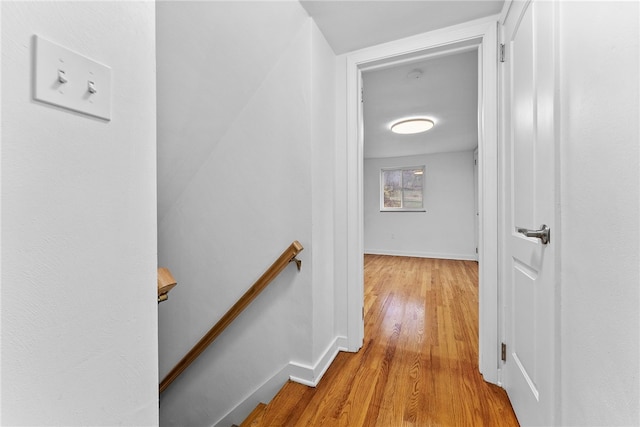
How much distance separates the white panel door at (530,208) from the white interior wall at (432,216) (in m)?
4.26

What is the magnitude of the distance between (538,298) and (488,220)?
0.60 m

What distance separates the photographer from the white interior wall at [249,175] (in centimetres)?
140

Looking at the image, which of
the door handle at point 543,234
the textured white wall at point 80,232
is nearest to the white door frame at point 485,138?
the door handle at point 543,234

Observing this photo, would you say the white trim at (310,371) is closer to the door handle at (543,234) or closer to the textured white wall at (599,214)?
the textured white wall at (599,214)

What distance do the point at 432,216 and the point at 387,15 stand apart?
466 centimetres

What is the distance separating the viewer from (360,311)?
186 centimetres

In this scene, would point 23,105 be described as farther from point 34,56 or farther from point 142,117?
point 142,117

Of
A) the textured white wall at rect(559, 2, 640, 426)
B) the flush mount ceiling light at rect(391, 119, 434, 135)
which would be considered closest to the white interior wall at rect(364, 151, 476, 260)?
the flush mount ceiling light at rect(391, 119, 434, 135)

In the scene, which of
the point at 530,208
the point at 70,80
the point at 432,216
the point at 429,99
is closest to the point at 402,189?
the point at 432,216

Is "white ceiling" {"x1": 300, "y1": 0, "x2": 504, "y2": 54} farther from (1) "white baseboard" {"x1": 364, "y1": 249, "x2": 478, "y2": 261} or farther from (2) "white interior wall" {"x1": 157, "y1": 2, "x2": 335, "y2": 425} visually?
(1) "white baseboard" {"x1": 364, "y1": 249, "x2": 478, "y2": 261}

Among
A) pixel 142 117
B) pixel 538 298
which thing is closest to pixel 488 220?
pixel 538 298

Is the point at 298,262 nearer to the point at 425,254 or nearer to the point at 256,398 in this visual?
the point at 256,398

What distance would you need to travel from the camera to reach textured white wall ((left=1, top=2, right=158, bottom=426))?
0.42 metres

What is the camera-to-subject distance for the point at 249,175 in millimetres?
1713
